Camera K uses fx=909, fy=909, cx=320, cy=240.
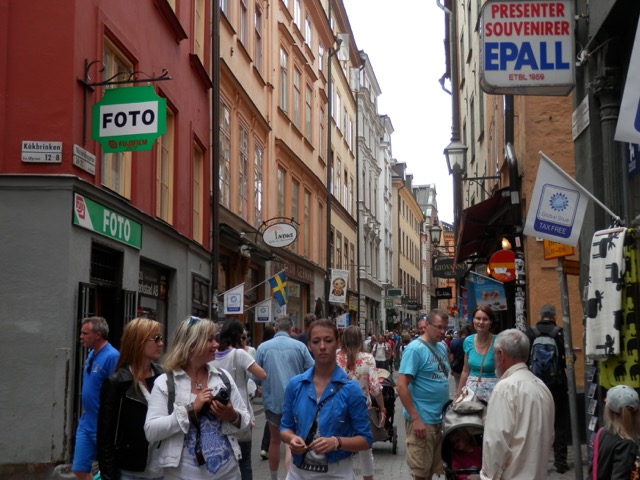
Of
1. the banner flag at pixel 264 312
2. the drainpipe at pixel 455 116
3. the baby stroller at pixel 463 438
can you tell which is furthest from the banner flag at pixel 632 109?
the banner flag at pixel 264 312

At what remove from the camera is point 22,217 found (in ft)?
35.9

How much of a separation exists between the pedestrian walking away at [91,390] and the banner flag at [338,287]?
79.7 feet

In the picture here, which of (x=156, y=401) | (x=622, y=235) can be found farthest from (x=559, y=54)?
(x=156, y=401)

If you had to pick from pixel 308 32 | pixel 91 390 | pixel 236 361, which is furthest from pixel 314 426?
pixel 308 32

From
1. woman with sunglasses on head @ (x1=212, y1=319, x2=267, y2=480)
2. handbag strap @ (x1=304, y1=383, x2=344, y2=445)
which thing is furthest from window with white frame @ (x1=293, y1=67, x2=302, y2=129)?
handbag strap @ (x1=304, y1=383, x2=344, y2=445)

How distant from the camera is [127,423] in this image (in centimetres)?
548

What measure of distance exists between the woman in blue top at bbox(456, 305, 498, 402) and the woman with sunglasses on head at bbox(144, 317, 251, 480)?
3929 mm

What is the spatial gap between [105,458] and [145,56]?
10529 millimetres

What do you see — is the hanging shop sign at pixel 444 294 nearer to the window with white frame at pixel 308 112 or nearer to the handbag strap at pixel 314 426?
the window with white frame at pixel 308 112

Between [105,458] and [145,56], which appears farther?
[145,56]

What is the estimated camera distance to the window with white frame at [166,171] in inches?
634

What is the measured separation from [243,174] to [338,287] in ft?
30.6

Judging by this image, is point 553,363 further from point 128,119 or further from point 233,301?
point 233,301

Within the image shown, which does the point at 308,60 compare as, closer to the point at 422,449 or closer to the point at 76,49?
the point at 76,49
